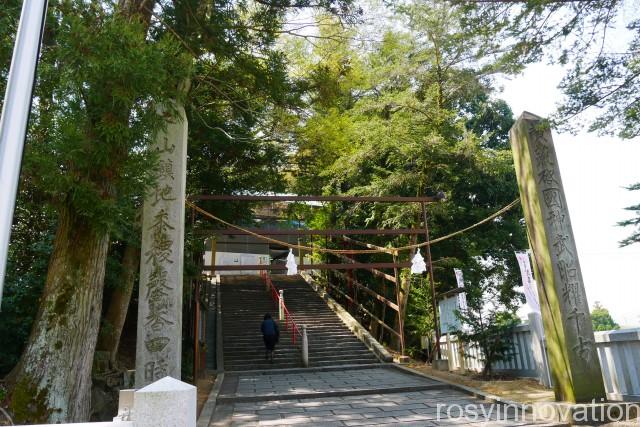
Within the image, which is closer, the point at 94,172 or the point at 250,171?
the point at 94,172

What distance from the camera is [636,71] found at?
5.94 metres

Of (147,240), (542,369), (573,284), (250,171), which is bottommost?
(542,369)

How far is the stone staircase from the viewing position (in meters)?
12.2

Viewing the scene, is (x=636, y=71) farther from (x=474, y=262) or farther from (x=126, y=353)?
(x=126, y=353)

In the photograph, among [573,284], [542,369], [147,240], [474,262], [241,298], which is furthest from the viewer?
[241,298]

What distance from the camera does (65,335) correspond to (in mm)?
4676

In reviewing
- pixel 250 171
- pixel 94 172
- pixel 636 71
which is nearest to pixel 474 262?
pixel 250 171

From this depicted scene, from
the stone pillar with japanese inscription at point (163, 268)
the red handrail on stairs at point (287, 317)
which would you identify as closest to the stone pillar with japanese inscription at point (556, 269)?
the stone pillar with japanese inscription at point (163, 268)

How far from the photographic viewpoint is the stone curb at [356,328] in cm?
1222

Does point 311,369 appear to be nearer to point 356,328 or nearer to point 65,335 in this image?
point 356,328

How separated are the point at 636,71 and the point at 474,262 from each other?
32.0 feet

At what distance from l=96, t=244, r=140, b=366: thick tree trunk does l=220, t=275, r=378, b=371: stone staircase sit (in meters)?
4.31

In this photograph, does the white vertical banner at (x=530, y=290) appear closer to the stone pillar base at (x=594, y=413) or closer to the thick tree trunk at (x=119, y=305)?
the stone pillar base at (x=594, y=413)

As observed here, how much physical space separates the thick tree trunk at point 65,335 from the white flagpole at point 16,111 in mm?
2488
